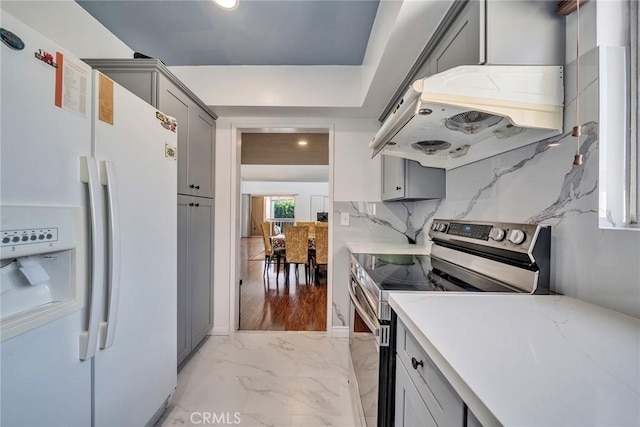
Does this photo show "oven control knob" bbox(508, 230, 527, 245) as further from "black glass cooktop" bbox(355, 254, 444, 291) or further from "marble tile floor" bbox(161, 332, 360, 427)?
"marble tile floor" bbox(161, 332, 360, 427)

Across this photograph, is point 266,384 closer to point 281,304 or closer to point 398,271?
point 398,271

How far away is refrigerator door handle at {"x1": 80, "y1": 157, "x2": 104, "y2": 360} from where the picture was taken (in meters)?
0.91

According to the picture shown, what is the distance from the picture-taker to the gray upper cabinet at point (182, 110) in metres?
1.57

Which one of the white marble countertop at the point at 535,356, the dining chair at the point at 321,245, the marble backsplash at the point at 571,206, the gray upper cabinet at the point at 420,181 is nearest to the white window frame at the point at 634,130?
the marble backsplash at the point at 571,206

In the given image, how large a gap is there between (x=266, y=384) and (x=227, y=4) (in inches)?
95.1

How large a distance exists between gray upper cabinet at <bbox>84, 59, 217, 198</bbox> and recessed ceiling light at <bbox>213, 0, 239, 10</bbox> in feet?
1.65

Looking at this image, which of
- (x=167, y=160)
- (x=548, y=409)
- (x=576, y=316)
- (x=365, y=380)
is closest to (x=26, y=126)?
(x=167, y=160)

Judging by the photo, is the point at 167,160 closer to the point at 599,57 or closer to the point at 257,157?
the point at 599,57

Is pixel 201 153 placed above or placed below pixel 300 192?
below

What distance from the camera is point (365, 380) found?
1.21 metres

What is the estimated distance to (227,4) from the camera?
1.50 metres

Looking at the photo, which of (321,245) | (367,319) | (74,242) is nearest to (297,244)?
(321,245)

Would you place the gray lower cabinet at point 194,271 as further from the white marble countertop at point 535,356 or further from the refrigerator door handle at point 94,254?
the white marble countertop at point 535,356

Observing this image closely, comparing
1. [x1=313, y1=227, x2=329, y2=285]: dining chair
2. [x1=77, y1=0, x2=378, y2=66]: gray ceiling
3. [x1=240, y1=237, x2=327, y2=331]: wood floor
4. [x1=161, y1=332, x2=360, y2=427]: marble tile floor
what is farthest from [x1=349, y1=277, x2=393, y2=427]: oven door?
[x1=313, y1=227, x2=329, y2=285]: dining chair
